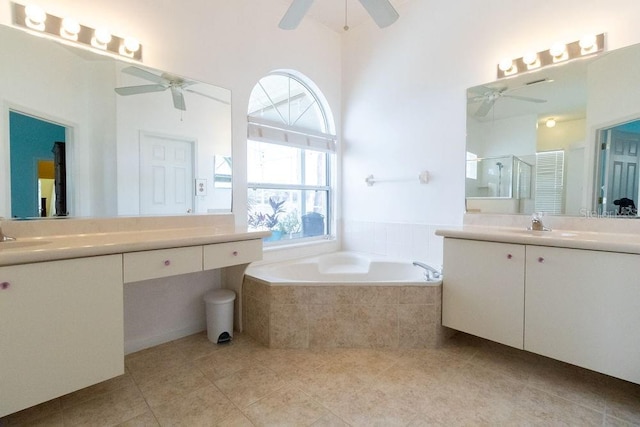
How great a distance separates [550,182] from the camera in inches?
83.4

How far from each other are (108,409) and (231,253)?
96cm

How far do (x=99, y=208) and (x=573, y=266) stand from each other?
2708 mm

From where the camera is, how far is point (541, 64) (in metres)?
2.11

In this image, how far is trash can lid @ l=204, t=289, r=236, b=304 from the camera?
2170 mm

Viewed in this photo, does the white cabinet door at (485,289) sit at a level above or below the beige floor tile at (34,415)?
above

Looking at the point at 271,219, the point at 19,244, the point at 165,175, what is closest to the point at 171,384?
the point at 19,244

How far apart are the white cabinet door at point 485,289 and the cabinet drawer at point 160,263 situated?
1.62 meters

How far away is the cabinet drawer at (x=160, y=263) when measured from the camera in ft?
4.86

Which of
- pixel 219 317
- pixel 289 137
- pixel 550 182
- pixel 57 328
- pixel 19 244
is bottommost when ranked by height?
pixel 219 317

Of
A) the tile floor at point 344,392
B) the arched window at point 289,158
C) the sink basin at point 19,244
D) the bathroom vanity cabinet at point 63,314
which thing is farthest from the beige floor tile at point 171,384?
the arched window at point 289,158

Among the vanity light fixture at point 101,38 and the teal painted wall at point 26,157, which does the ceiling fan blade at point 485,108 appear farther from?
the teal painted wall at point 26,157

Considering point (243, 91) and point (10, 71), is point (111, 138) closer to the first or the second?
point (10, 71)

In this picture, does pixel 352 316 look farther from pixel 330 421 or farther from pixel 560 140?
pixel 560 140

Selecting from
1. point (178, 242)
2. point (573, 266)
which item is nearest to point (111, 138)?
point (178, 242)
